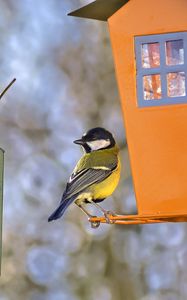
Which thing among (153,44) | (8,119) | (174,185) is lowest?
(8,119)

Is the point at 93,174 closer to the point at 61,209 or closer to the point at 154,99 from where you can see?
the point at 61,209

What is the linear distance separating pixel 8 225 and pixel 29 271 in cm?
40

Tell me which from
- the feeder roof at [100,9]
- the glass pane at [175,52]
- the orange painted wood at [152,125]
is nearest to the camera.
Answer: the orange painted wood at [152,125]

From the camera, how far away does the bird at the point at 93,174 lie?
3.15 m

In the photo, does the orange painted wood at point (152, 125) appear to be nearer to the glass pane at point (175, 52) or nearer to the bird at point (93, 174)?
the glass pane at point (175, 52)

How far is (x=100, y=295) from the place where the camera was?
6480mm

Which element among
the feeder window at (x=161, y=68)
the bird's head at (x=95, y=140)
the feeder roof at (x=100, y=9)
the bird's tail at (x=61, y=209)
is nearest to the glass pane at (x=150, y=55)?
the feeder window at (x=161, y=68)

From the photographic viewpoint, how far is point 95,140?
10.6 ft

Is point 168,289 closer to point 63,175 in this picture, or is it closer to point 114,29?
point 63,175

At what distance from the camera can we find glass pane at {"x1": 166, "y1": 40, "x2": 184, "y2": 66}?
2.95 meters

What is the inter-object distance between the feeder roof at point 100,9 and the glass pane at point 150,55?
0.67 feet

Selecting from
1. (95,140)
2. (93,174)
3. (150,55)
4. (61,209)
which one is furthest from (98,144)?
(150,55)

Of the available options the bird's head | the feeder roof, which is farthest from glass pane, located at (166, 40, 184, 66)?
the bird's head

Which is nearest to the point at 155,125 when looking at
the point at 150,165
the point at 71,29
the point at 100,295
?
the point at 150,165
